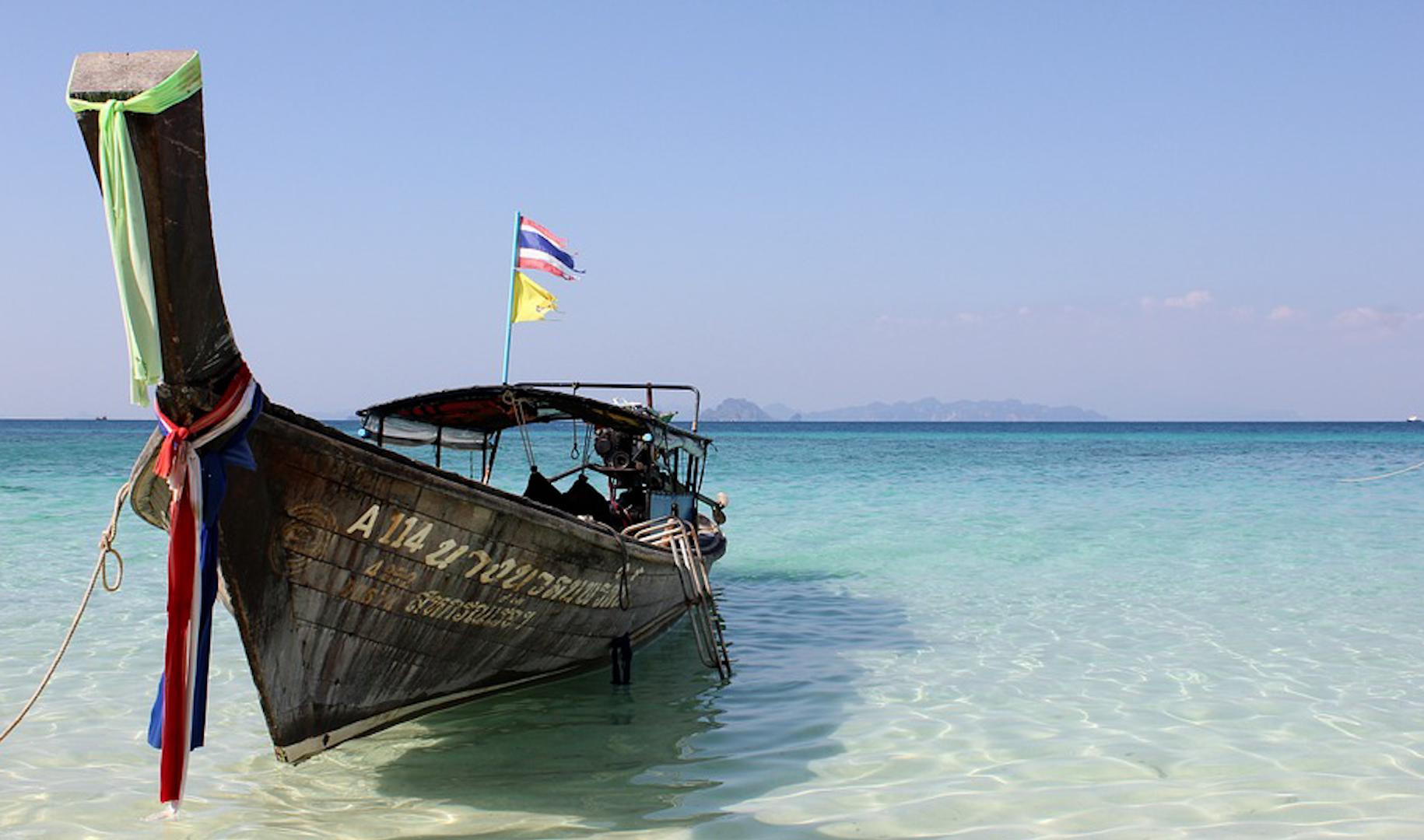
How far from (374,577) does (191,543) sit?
1.36 metres

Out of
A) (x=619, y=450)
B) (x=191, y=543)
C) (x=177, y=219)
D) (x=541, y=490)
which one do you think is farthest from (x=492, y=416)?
(x=177, y=219)

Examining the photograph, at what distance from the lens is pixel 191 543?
4.44 meters

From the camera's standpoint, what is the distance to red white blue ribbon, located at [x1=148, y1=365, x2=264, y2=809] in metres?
4.31

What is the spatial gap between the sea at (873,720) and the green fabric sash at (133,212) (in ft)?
9.20

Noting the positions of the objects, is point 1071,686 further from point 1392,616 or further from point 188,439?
point 188,439

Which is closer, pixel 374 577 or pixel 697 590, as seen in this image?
pixel 374 577

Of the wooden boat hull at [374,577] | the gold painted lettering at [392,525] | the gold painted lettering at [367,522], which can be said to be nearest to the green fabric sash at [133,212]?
the wooden boat hull at [374,577]

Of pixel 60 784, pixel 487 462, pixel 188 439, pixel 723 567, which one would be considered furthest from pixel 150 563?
pixel 188 439

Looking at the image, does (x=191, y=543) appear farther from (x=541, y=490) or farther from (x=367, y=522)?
(x=541, y=490)

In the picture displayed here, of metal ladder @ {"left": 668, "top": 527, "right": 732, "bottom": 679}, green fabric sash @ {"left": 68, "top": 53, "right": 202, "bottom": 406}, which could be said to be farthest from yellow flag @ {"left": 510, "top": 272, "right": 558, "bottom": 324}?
green fabric sash @ {"left": 68, "top": 53, "right": 202, "bottom": 406}

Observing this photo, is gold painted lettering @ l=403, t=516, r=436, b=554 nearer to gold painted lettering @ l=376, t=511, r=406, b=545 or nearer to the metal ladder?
gold painted lettering @ l=376, t=511, r=406, b=545

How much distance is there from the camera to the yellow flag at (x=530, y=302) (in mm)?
10656

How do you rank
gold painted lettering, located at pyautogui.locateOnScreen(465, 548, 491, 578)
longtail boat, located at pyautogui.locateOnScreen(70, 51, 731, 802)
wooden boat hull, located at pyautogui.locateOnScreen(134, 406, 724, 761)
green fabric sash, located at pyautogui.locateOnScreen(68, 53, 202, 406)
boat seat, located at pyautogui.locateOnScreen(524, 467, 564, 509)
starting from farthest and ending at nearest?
boat seat, located at pyautogui.locateOnScreen(524, 467, 564, 509) < gold painted lettering, located at pyautogui.locateOnScreen(465, 548, 491, 578) < wooden boat hull, located at pyautogui.locateOnScreen(134, 406, 724, 761) < longtail boat, located at pyautogui.locateOnScreen(70, 51, 731, 802) < green fabric sash, located at pyautogui.locateOnScreen(68, 53, 202, 406)

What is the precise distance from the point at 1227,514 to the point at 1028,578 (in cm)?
1024
